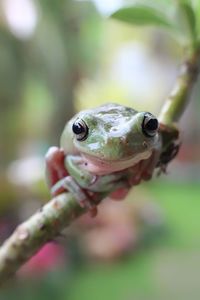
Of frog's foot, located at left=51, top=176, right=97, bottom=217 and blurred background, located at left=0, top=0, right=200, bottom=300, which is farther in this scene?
blurred background, located at left=0, top=0, right=200, bottom=300

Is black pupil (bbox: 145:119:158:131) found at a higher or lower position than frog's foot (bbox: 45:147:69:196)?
higher

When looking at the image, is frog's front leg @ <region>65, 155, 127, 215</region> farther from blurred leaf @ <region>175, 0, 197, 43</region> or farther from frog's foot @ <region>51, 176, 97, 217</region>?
blurred leaf @ <region>175, 0, 197, 43</region>

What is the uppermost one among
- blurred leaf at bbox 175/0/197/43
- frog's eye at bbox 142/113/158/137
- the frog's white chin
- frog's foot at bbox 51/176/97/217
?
blurred leaf at bbox 175/0/197/43

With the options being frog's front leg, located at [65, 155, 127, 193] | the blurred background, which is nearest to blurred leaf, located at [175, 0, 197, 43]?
frog's front leg, located at [65, 155, 127, 193]

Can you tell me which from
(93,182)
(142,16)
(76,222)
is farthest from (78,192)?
(76,222)

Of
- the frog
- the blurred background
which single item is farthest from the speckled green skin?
the blurred background

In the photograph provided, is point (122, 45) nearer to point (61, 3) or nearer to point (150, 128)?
point (61, 3)

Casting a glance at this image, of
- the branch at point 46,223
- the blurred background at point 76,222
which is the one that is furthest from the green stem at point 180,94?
the blurred background at point 76,222
